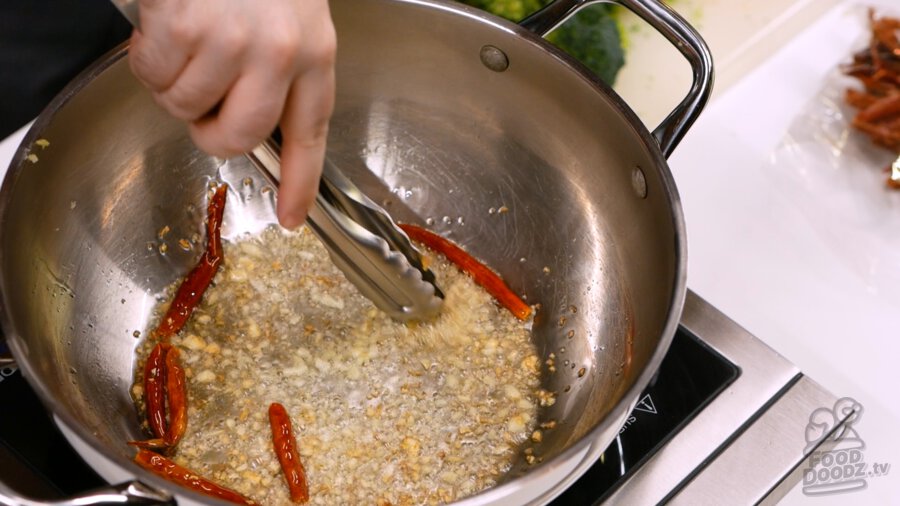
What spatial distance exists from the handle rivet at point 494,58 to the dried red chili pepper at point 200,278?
0.34m

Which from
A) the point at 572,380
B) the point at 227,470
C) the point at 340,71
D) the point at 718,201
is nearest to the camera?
the point at 227,470

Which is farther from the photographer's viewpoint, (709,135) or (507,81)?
(709,135)

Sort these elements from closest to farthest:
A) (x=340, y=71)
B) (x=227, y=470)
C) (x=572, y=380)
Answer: (x=227, y=470), (x=572, y=380), (x=340, y=71)

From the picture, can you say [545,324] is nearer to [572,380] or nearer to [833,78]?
[572,380]

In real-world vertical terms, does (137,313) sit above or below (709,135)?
above

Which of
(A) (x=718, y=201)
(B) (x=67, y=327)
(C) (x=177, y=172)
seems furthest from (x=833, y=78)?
(B) (x=67, y=327)

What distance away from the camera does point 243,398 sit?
2.82 ft

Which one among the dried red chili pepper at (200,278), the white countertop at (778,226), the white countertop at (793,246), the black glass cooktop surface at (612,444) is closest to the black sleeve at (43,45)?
the white countertop at (778,226)

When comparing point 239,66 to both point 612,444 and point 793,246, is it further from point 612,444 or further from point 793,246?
point 793,246

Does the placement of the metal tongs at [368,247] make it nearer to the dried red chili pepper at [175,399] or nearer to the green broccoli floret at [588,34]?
the dried red chili pepper at [175,399]

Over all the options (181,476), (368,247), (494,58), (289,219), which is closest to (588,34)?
(494,58)

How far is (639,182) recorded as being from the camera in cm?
84

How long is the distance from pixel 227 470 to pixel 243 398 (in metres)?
0.08

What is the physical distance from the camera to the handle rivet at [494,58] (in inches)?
36.1
